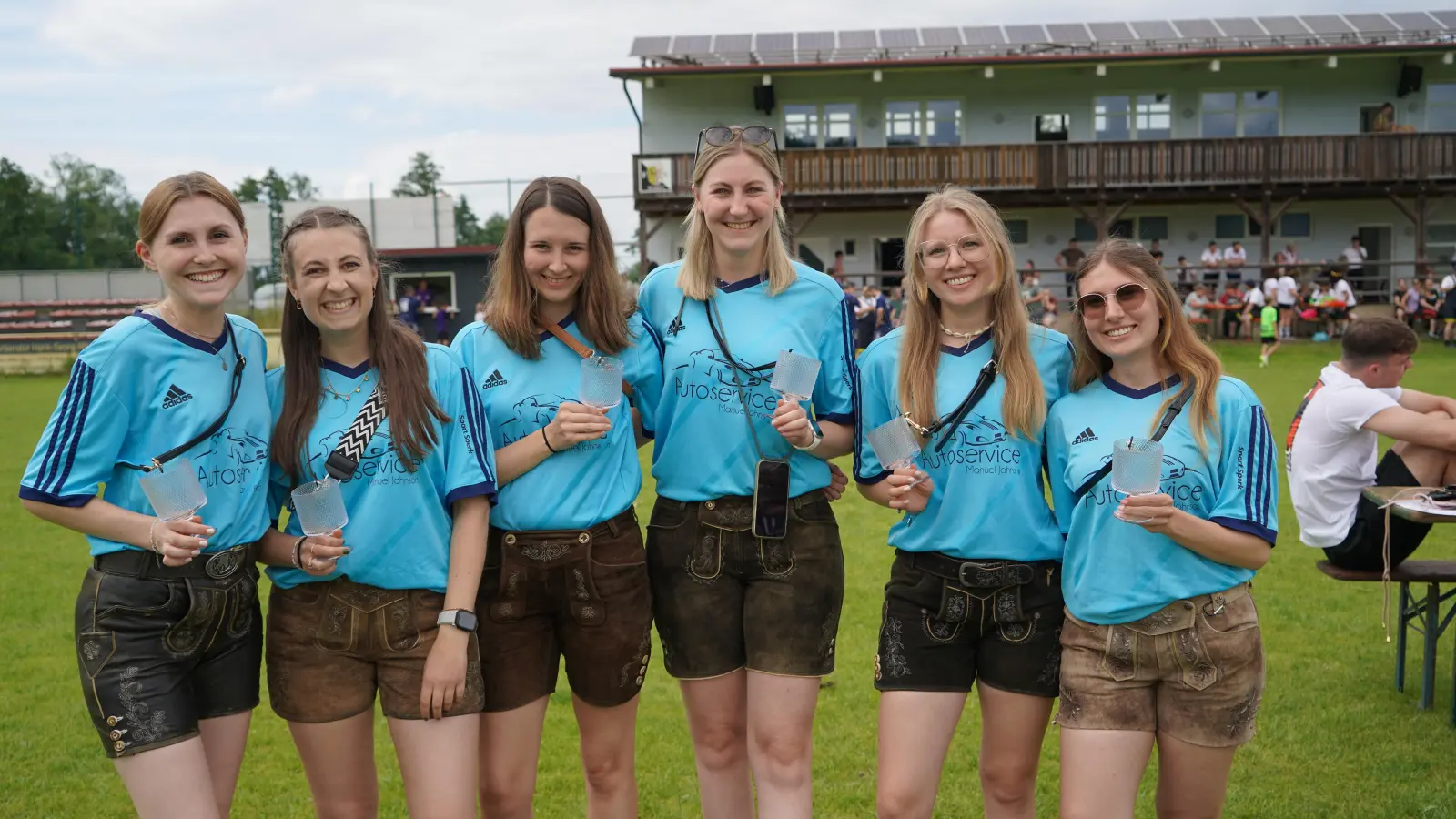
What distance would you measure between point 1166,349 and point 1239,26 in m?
36.1

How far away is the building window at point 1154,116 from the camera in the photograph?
35.5 metres

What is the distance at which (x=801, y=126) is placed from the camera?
3656cm

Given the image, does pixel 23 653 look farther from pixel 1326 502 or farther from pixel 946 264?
pixel 1326 502

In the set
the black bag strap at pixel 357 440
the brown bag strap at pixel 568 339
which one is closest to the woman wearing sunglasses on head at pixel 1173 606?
the brown bag strap at pixel 568 339

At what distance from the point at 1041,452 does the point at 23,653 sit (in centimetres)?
647

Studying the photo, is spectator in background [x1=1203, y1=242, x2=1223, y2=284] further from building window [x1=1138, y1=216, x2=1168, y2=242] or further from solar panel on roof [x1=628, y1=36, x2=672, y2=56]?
solar panel on roof [x1=628, y1=36, x2=672, y2=56]

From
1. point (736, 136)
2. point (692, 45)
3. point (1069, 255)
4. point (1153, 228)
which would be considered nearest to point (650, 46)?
point (692, 45)

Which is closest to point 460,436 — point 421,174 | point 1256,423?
point 1256,423

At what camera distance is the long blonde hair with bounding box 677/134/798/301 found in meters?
3.83

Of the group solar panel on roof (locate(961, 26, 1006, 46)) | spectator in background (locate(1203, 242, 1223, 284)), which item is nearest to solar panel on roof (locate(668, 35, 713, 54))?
solar panel on roof (locate(961, 26, 1006, 46))

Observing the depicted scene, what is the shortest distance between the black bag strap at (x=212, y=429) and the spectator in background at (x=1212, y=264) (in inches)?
1244

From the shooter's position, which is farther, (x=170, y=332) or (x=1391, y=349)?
(x=1391, y=349)

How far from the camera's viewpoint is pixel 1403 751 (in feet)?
17.4

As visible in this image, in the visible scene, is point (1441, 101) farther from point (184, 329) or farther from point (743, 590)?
point (184, 329)
